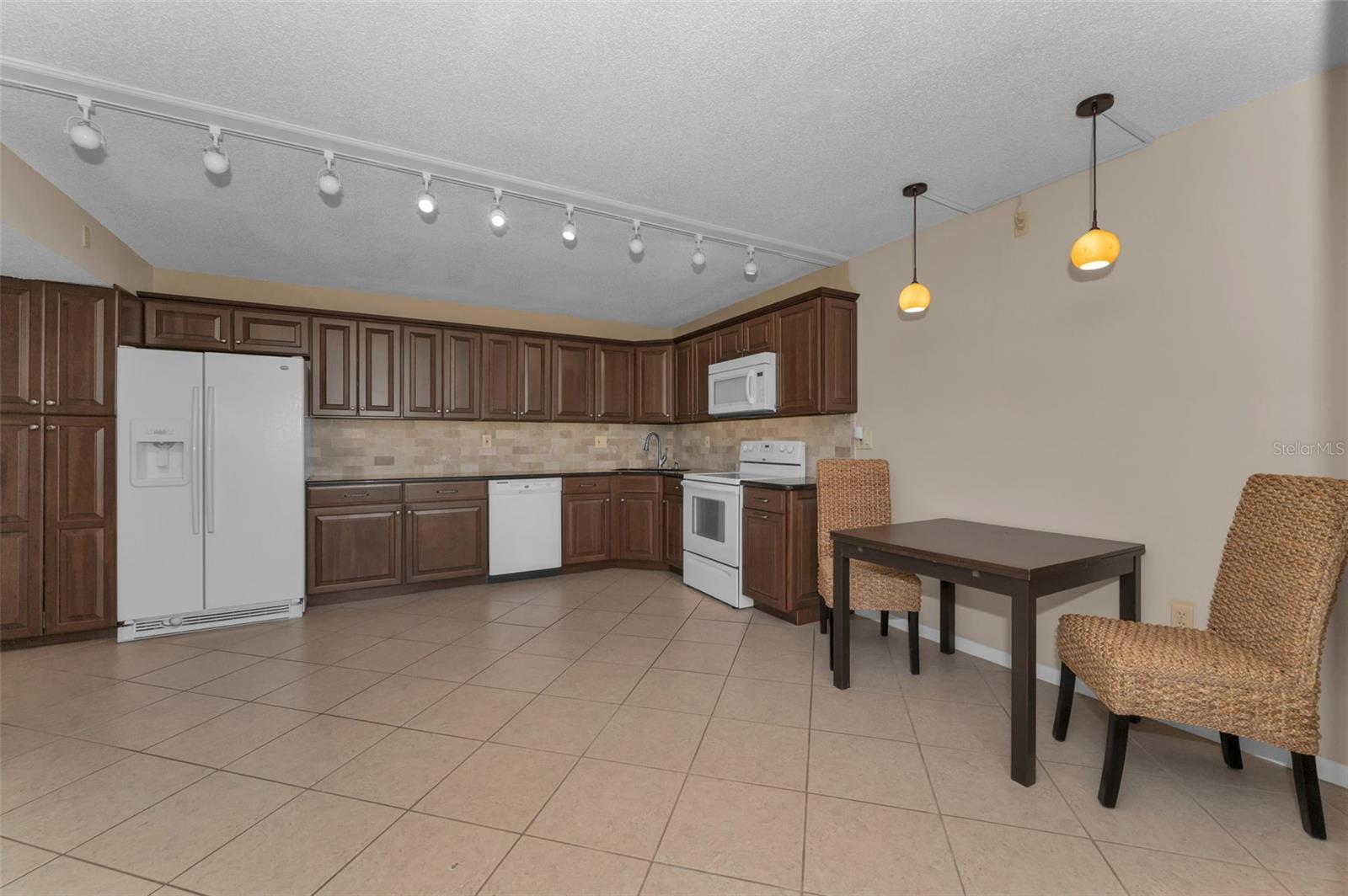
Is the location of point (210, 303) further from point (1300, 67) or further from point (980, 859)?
point (1300, 67)

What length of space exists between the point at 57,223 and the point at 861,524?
14.9 feet

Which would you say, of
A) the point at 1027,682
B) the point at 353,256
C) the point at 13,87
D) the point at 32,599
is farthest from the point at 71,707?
the point at 1027,682

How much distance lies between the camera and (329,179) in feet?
7.57

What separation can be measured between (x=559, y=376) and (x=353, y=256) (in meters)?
1.93

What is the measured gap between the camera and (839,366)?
12.6 feet

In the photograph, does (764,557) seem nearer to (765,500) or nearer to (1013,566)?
(765,500)

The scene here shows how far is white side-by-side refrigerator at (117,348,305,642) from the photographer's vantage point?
11.2 ft

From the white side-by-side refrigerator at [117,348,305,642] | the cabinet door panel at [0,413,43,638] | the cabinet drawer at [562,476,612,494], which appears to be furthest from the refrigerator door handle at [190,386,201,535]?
the cabinet drawer at [562,476,612,494]

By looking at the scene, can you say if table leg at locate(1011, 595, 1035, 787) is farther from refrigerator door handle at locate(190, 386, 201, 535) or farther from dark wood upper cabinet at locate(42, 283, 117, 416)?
dark wood upper cabinet at locate(42, 283, 117, 416)

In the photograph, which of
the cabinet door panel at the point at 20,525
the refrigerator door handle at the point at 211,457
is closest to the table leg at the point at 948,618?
the refrigerator door handle at the point at 211,457

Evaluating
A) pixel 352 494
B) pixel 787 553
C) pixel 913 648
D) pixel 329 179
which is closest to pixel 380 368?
pixel 352 494

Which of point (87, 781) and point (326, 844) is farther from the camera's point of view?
point (87, 781)

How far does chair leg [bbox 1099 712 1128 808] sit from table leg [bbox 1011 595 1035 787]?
20 cm

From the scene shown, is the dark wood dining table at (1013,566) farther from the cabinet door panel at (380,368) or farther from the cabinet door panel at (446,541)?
the cabinet door panel at (380,368)
